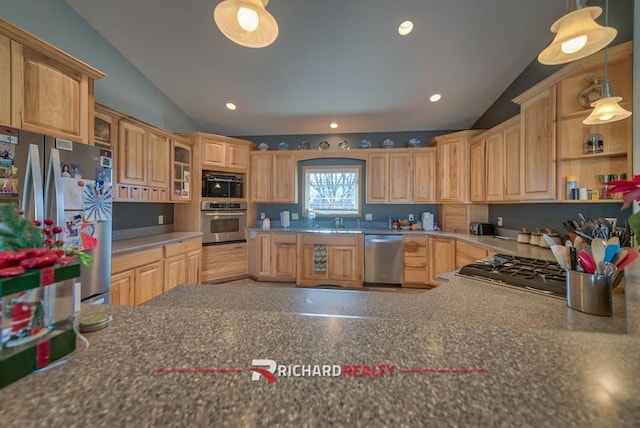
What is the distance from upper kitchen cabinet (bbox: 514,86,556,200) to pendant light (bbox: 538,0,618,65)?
122 centimetres

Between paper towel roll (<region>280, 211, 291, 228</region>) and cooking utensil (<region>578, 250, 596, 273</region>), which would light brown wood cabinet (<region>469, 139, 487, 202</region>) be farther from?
paper towel roll (<region>280, 211, 291, 228</region>)

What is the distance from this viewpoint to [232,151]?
4152 millimetres

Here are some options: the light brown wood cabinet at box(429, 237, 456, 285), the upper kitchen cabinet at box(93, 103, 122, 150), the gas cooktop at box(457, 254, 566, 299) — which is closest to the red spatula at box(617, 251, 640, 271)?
the gas cooktop at box(457, 254, 566, 299)

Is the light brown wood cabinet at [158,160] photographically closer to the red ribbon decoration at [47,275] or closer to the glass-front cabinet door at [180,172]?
the glass-front cabinet door at [180,172]

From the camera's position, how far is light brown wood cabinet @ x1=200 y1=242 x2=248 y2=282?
376 centimetres

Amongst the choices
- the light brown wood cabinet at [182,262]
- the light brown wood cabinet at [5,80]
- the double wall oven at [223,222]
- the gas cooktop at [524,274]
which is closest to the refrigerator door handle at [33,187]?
the light brown wood cabinet at [5,80]

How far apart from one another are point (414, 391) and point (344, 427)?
133 millimetres

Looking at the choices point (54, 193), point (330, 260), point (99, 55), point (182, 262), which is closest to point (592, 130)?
point (330, 260)

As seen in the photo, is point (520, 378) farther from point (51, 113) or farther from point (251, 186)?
point (251, 186)

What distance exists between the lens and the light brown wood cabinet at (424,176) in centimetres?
402

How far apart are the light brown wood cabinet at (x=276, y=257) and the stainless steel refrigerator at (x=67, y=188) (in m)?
2.14

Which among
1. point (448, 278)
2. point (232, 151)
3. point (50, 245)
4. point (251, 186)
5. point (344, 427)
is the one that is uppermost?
point (232, 151)

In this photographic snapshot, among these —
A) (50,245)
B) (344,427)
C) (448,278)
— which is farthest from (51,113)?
(448,278)

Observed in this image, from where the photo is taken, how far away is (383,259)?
12.4 ft
